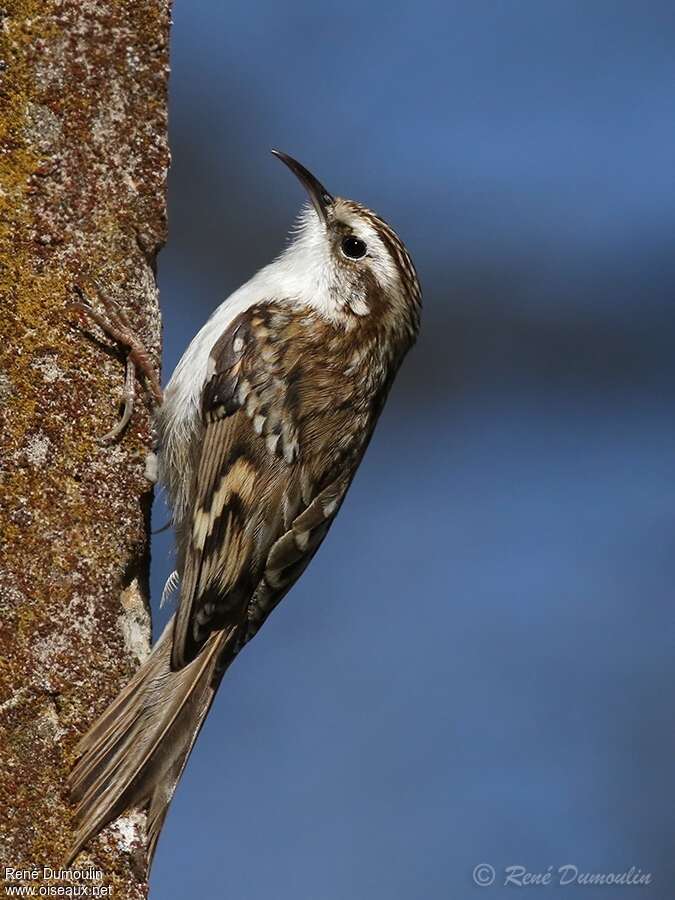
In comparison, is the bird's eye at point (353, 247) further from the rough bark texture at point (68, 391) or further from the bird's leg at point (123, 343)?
the bird's leg at point (123, 343)

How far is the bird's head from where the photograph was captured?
3.11 meters

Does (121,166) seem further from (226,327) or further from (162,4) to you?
(226,327)

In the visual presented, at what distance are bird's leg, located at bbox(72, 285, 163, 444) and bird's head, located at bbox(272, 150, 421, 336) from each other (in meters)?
0.76

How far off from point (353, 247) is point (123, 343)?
0.99m

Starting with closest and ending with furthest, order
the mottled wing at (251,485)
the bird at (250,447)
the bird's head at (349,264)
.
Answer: the bird at (250,447), the mottled wing at (251,485), the bird's head at (349,264)

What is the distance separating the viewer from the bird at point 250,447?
86.9 inches

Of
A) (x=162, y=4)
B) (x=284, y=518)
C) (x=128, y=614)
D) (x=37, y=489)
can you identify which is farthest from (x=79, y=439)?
(x=162, y=4)

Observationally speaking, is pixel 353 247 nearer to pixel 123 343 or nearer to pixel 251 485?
pixel 251 485

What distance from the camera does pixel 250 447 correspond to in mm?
2756

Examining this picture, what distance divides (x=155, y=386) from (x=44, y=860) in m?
0.91

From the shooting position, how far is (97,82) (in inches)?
93.0
